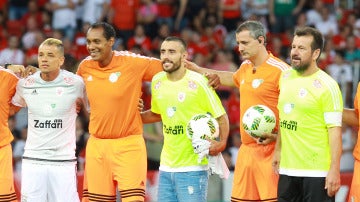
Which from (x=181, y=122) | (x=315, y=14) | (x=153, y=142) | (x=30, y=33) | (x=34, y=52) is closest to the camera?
(x=181, y=122)

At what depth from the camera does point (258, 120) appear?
11922 millimetres

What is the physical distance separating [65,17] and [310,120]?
42.7 feet

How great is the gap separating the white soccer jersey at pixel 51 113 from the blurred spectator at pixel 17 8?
1154cm

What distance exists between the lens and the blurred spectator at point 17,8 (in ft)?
79.3

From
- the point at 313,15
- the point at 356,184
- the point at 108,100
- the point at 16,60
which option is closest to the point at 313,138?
the point at 356,184

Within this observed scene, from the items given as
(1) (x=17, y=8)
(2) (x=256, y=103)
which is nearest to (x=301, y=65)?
(2) (x=256, y=103)

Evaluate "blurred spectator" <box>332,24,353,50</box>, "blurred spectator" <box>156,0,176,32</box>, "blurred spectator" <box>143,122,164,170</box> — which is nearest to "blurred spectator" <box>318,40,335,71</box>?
"blurred spectator" <box>332,24,353,50</box>

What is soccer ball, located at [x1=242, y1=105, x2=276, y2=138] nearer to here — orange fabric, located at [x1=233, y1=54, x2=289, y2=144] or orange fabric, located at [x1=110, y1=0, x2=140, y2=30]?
→ orange fabric, located at [x1=233, y1=54, x2=289, y2=144]

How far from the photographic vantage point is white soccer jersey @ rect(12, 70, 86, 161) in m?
12.6

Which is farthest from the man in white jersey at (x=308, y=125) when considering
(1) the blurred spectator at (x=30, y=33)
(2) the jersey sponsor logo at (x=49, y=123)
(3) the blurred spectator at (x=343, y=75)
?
(1) the blurred spectator at (x=30, y=33)

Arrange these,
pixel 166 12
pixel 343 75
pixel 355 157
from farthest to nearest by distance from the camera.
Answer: pixel 166 12, pixel 343 75, pixel 355 157

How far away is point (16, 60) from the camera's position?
22000 mm

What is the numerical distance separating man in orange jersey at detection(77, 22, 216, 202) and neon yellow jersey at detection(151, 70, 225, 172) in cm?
52

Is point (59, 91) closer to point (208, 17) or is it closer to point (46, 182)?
point (46, 182)
